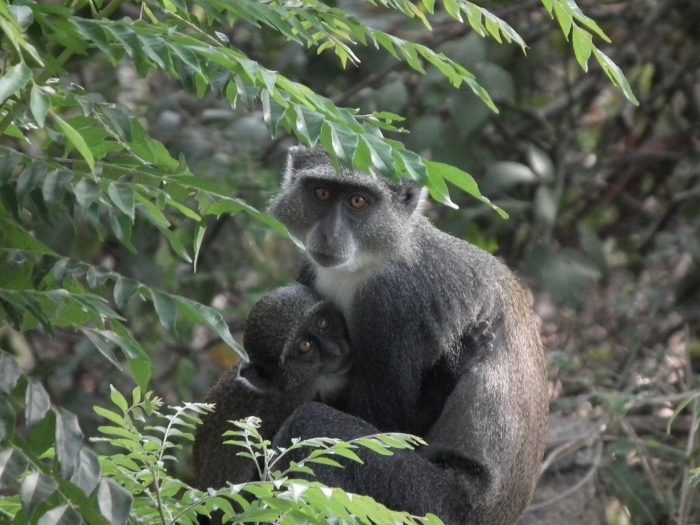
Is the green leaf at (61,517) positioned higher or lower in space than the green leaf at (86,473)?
lower

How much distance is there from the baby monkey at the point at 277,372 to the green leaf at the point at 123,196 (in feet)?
8.58

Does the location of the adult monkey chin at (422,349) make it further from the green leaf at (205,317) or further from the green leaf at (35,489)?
the green leaf at (35,489)

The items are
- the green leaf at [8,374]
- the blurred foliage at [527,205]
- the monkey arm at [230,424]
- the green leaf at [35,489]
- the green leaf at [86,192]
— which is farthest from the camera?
the blurred foliage at [527,205]

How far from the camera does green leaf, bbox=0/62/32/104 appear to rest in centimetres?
230

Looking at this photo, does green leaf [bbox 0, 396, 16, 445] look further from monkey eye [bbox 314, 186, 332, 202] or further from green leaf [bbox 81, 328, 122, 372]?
monkey eye [bbox 314, 186, 332, 202]

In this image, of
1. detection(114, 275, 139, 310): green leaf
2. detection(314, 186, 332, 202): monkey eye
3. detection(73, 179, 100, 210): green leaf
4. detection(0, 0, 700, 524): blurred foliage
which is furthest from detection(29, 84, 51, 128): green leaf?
detection(314, 186, 332, 202): monkey eye

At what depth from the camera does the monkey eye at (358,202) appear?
555 centimetres

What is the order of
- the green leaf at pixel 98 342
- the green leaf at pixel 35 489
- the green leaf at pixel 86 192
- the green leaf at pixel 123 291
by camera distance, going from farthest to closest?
the green leaf at pixel 123 291 → the green leaf at pixel 98 342 → the green leaf at pixel 86 192 → the green leaf at pixel 35 489

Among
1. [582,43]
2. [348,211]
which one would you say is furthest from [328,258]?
[582,43]

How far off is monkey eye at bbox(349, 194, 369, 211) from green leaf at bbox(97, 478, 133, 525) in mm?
3118

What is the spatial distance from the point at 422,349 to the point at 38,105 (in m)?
3.24

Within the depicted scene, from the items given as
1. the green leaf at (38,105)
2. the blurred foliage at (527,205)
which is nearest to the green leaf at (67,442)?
the green leaf at (38,105)

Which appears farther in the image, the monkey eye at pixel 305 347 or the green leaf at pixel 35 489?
the monkey eye at pixel 305 347

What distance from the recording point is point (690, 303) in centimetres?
877
